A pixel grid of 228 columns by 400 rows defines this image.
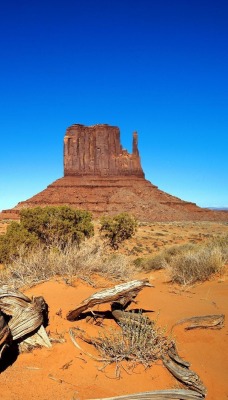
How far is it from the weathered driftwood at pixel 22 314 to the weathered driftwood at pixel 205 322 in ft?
6.61

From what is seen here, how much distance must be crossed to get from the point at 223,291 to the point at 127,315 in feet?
12.0

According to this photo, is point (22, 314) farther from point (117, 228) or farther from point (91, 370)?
point (117, 228)

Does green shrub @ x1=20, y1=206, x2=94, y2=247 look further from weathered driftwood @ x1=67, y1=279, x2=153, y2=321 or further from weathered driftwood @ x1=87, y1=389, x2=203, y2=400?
weathered driftwood @ x1=87, y1=389, x2=203, y2=400

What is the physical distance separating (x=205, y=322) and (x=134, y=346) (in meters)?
1.61

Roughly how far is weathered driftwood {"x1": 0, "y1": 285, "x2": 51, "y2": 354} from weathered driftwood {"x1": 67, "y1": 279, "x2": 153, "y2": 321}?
738 millimetres

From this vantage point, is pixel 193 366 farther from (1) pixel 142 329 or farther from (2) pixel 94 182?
(2) pixel 94 182

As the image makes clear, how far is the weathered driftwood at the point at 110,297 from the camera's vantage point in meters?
4.97

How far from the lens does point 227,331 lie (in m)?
5.09

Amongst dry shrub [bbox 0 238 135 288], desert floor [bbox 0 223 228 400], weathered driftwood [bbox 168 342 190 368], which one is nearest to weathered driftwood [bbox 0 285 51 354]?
desert floor [bbox 0 223 228 400]

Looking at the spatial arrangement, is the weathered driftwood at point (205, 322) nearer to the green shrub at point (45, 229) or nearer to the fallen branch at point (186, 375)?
the fallen branch at point (186, 375)

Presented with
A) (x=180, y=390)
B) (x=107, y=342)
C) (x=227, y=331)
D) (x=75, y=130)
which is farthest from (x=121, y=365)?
(x=75, y=130)

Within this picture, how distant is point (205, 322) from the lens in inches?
205

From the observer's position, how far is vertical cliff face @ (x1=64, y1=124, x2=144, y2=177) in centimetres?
10044

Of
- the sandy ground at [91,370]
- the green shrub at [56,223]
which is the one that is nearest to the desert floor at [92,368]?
the sandy ground at [91,370]
